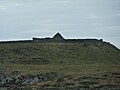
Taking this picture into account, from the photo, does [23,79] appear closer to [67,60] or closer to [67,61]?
[67,61]

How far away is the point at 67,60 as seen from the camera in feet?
281

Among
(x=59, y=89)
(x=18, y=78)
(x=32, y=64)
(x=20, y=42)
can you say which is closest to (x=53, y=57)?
(x=32, y=64)

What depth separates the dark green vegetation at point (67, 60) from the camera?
65062 mm

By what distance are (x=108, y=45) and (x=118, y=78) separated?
121 ft

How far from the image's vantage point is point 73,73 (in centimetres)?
6994

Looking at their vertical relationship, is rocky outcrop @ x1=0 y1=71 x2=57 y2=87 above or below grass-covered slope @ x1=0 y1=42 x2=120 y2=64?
below

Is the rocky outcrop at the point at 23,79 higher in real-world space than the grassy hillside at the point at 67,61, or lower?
lower

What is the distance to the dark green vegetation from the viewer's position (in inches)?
2562

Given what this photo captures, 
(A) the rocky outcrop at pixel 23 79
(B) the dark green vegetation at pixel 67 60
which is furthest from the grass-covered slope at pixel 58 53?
(A) the rocky outcrop at pixel 23 79

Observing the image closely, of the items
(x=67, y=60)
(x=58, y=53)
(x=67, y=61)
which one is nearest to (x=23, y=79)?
(x=67, y=61)

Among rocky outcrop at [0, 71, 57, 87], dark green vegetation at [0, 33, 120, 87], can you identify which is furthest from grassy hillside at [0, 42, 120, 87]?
rocky outcrop at [0, 71, 57, 87]

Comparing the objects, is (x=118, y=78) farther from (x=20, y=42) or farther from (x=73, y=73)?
(x=20, y=42)

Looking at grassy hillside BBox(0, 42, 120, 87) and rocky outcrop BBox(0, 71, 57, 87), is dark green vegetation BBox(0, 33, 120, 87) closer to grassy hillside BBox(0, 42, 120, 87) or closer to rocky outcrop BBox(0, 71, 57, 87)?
grassy hillside BBox(0, 42, 120, 87)

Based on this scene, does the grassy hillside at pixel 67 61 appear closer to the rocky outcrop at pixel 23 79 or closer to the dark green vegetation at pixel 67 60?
the dark green vegetation at pixel 67 60
